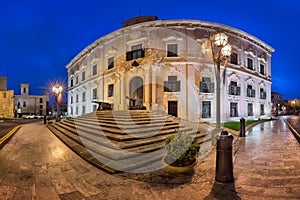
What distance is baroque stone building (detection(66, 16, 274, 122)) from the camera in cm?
1714

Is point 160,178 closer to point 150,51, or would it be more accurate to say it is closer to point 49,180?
point 49,180

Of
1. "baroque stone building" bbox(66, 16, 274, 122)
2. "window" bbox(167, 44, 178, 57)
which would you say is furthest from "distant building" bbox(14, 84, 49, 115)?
"window" bbox(167, 44, 178, 57)

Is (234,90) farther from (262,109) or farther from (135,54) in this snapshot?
(135,54)

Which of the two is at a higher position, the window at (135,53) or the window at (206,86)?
the window at (135,53)

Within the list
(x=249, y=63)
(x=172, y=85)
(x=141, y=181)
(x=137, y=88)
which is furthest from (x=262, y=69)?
(x=141, y=181)

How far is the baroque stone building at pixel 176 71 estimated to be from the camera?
1714 cm

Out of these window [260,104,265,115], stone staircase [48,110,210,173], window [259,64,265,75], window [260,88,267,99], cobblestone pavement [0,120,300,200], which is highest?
window [259,64,265,75]

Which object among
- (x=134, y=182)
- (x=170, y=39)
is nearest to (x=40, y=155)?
(x=134, y=182)

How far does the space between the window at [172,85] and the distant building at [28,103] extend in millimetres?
52445

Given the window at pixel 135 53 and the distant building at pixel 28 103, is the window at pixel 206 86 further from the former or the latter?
the distant building at pixel 28 103

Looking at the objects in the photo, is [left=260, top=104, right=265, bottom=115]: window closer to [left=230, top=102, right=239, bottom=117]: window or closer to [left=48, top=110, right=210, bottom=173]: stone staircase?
[left=230, top=102, right=239, bottom=117]: window

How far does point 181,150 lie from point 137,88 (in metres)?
14.7

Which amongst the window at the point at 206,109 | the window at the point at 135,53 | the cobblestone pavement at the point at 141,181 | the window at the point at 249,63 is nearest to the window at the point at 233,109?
the window at the point at 206,109

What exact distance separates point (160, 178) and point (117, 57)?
18353 millimetres
